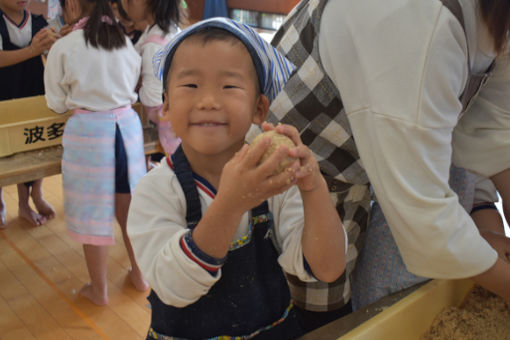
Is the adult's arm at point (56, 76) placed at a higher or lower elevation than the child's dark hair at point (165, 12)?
lower

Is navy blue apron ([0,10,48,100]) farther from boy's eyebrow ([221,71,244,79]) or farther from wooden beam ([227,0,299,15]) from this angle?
wooden beam ([227,0,299,15])

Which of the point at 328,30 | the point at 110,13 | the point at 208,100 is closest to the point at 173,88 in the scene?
the point at 208,100

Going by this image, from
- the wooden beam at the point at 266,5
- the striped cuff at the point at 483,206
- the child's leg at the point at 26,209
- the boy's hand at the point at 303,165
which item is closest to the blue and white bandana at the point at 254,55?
the boy's hand at the point at 303,165

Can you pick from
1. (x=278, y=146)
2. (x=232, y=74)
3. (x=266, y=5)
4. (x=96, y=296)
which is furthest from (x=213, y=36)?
(x=266, y=5)

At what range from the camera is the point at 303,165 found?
0.68 meters

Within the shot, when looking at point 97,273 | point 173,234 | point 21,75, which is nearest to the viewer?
point 173,234

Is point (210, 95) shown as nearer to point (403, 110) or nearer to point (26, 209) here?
point (403, 110)

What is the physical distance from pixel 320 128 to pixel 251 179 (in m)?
0.40

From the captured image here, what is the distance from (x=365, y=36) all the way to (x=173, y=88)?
1.18ft

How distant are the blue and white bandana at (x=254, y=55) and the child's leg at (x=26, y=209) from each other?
2.33m

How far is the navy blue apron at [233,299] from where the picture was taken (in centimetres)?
81

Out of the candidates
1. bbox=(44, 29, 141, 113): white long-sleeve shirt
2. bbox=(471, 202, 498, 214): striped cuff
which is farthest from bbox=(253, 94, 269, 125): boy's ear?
bbox=(44, 29, 141, 113): white long-sleeve shirt

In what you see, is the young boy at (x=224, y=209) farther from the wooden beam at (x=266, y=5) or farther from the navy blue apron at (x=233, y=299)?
the wooden beam at (x=266, y=5)

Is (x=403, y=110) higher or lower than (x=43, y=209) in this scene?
higher
